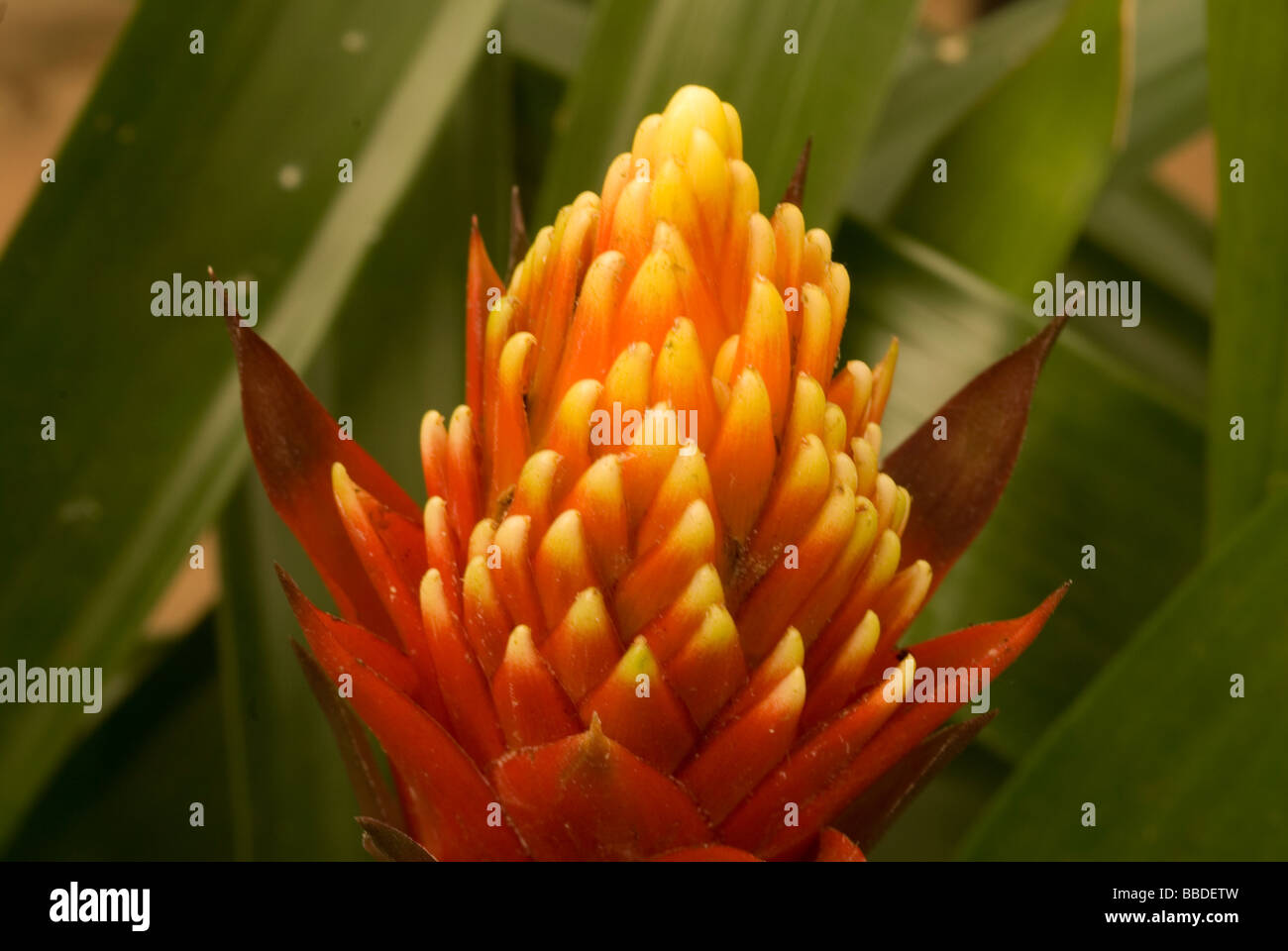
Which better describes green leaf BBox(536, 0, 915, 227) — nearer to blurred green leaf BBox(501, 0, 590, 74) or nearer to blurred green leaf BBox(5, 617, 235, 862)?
blurred green leaf BBox(501, 0, 590, 74)

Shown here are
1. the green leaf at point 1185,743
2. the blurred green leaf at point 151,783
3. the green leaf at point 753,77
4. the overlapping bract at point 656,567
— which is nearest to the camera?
the overlapping bract at point 656,567

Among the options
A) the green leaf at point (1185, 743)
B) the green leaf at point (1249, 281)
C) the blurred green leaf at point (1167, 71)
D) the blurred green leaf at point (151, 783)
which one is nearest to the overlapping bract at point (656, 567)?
the green leaf at point (1185, 743)

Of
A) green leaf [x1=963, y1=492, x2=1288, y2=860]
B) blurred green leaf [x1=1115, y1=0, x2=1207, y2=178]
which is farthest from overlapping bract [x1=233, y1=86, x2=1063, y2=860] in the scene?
blurred green leaf [x1=1115, y1=0, x2=1207, y2=178]

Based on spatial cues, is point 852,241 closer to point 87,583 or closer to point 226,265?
point 226,265

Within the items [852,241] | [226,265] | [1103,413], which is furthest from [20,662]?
[1103,413]

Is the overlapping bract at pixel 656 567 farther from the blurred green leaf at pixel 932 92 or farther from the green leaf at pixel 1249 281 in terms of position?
the blurred green leaf at pixel 932 92

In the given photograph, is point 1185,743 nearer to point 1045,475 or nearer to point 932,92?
point 1045,475
